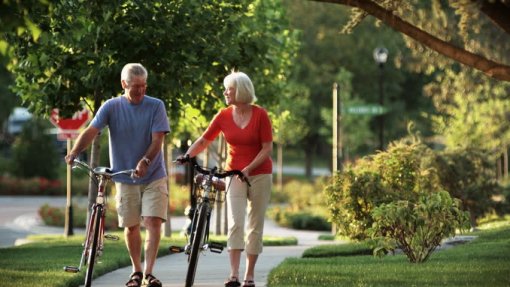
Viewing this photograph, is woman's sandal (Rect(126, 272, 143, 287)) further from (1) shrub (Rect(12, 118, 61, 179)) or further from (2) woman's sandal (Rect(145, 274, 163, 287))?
(1) shrub (Rect(12, 118, 61, 179))

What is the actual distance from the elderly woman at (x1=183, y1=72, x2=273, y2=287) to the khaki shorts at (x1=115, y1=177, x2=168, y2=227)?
0.42m

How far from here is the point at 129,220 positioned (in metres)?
12.3

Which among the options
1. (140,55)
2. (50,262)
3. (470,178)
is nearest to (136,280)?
(50,262)

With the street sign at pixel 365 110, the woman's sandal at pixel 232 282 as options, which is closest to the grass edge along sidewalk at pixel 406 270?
the woman's sandal at pixel 232 282

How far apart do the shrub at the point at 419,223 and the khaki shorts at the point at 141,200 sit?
12.2ft

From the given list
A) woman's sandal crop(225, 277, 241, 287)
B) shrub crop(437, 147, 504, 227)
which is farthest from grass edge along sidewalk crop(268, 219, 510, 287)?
shrub crop(437, 147, 504, 227)

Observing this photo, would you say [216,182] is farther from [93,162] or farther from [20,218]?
[20,218]

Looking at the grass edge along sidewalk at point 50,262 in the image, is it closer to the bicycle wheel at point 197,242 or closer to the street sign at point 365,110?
the bicycle wheel at point 197,242

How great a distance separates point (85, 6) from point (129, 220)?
5.33 m

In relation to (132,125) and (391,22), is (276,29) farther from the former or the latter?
(132,125)

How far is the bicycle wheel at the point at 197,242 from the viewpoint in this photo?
39.5 feet

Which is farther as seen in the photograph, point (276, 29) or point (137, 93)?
point (276, 29)

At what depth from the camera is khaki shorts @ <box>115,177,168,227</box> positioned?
480 inches

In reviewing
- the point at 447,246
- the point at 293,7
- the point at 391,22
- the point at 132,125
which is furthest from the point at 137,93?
the point at 293,7
